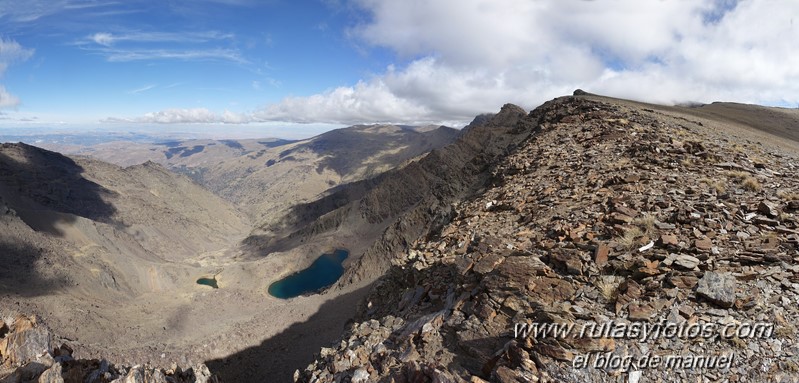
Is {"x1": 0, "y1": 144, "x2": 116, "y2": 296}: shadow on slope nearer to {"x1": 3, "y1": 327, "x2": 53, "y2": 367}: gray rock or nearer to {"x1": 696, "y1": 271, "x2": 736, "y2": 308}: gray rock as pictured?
{"x1": 3, "y1": 327, "x2": 53, "y2": 367}: gray rock

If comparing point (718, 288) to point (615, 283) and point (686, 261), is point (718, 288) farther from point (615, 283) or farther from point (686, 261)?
point (615, 283)

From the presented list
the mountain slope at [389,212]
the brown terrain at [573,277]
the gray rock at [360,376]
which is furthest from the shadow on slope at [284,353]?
the gray rock at [360,376]

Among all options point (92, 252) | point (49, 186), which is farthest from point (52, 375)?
point (49, 186)

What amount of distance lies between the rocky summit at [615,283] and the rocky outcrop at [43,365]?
817 centimetres

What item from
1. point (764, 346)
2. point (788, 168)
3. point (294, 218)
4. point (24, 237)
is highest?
point (788, 168)

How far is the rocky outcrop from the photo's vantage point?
15.3 m

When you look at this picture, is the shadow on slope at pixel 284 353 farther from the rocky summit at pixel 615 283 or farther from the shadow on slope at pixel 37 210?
the shadow on slope at pixel 37 210

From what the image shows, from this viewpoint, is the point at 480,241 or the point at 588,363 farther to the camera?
the point at 480,241

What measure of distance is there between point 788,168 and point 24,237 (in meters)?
97.2

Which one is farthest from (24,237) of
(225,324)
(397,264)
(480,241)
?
(480,241)

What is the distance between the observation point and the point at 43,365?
15883 millimetres

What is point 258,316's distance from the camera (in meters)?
59.9

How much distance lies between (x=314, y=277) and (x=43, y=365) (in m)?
89.1

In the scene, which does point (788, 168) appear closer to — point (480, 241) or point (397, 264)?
point (480, 241)
